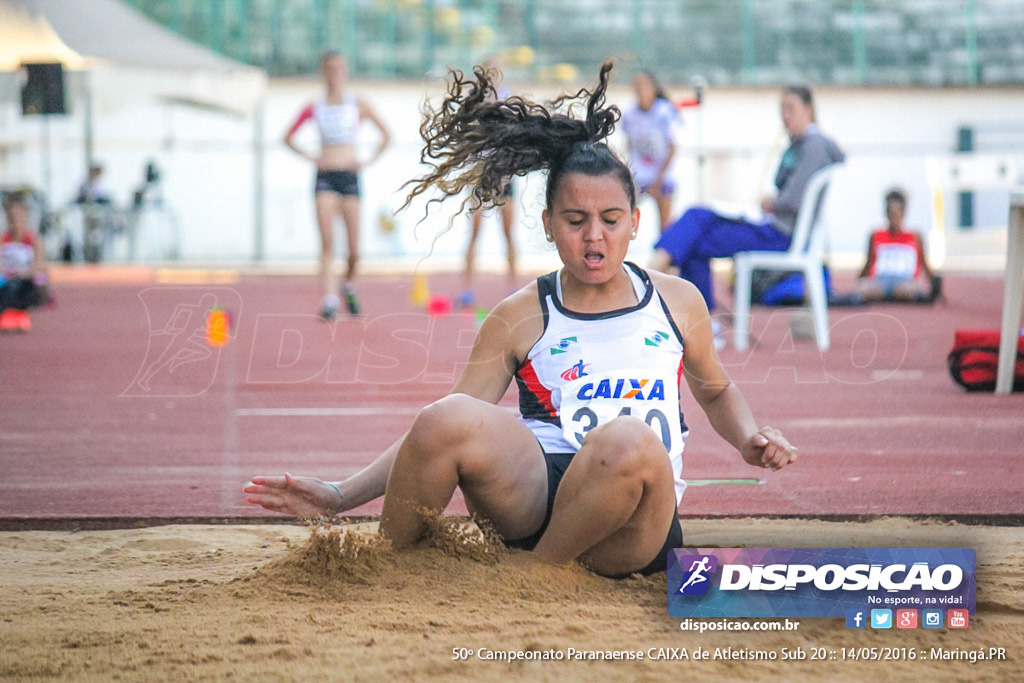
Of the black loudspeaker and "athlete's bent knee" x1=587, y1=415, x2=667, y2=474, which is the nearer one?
"athlete's bent knee" x1=587, y1=415, x2=667, y2=474

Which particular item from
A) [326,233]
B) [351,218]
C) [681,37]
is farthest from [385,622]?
[681,37]

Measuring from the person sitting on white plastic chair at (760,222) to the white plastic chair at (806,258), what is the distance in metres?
0.05

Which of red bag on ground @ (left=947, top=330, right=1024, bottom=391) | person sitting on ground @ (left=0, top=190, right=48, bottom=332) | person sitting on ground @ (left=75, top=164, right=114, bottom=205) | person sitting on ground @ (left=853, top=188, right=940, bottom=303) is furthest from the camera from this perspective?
person sitting on ground @ (left=75, top=164, right=114, bottom=205)

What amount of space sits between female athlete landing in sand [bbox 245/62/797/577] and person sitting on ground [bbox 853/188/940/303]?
10469mm

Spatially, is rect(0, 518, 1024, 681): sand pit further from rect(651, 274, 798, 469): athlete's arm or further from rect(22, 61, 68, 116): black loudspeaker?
rect(22, 61, 68, 116): black loudspeaker

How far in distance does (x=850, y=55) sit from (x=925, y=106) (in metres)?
1.95

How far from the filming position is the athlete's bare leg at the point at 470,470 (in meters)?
2.86

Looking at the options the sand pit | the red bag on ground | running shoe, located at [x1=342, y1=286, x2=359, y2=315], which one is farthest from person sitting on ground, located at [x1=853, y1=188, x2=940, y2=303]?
the sand pit

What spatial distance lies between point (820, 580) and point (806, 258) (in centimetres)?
650

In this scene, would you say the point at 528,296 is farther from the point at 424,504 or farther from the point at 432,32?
the point at 432,32

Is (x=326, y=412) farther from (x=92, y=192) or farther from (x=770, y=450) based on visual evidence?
(x=92, y=192)

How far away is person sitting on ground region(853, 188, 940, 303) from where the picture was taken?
43.4 ft

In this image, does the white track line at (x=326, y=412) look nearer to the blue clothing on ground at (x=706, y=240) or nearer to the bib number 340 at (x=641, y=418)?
the blue clothing on ground at (x=706, y=240)

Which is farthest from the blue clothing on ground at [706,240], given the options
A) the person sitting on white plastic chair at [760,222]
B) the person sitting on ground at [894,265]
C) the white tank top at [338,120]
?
the person sitting on ground at [894,265]
